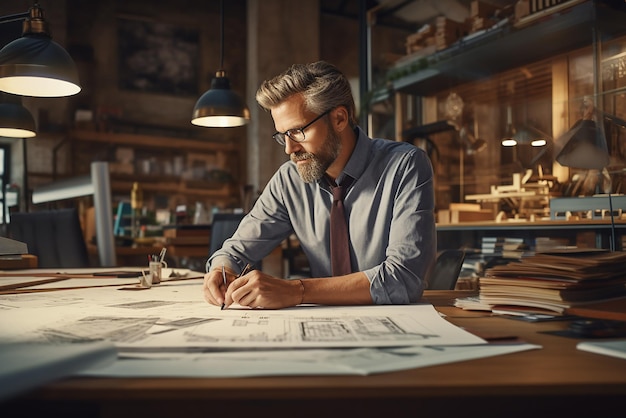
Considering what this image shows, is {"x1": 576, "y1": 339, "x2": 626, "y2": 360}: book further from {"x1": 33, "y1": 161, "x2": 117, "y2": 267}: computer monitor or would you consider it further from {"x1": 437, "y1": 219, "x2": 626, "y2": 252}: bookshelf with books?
{"x1": 437, "y1": 219, "x2": 626, "y2": 252}: bookshelf with books

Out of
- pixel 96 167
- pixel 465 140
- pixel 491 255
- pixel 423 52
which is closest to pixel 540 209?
pixel 491 255

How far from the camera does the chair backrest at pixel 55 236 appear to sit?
289 cm

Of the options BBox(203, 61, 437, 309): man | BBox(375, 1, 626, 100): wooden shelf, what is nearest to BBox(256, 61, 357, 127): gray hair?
BBox(203, 61, 437, 309): man

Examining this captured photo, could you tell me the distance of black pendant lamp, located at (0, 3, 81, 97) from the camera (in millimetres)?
1973

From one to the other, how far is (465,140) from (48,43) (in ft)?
12.0

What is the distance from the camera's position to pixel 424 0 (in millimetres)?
5707

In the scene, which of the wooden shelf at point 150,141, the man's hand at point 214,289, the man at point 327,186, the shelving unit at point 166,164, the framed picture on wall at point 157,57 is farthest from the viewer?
the framed picture on wall at point 157,57

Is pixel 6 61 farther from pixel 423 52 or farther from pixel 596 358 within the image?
pixel 423 52

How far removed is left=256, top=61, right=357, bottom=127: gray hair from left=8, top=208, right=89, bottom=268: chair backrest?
5.34 ft

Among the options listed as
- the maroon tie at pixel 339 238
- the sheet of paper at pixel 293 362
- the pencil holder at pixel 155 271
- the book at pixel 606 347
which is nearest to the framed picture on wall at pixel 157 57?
the pencil holder at pixel 155 271

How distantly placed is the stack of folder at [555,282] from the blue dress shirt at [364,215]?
23cm

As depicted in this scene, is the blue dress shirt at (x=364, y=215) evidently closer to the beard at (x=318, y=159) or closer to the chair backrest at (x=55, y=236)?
the beard at (x=318, y=159)

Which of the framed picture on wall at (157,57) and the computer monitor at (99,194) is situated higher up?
the framed picture on wall at (157,57)

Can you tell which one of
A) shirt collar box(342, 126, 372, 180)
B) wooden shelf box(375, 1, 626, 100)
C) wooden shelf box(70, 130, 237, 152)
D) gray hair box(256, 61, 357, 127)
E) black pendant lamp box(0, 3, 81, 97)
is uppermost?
wooden shelf box(375, 1, 626, 100)
